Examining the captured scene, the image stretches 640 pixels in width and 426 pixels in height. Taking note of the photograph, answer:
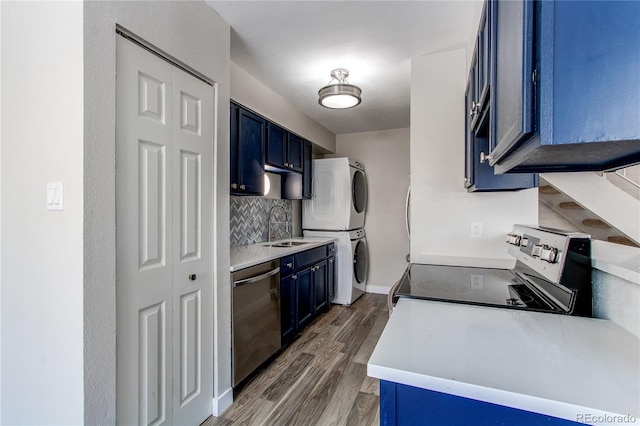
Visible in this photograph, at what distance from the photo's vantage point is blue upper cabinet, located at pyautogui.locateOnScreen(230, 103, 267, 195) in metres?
2.43

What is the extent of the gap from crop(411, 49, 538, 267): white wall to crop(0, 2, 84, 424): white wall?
76.2 inches

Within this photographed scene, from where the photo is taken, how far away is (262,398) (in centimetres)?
205

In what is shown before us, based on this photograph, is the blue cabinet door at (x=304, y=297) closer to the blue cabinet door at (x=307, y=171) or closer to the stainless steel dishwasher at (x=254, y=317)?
the stainless steel dishwasher at (x=254, y=317)

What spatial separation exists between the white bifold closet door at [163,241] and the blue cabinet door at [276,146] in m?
1.08

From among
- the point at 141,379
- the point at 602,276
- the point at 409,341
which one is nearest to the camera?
the point at 409,341

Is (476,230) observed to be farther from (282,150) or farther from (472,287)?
(282,150)

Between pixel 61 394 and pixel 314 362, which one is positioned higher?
pixel 61 394

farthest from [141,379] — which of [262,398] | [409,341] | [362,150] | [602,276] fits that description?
[362,150]

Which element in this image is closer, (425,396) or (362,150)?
(425,396)

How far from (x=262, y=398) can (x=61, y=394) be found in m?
1.16

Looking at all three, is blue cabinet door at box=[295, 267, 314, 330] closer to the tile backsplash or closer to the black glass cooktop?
the tile backsplash

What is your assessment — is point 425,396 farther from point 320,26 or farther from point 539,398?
point 320,26

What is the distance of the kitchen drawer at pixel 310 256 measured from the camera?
2.95 m

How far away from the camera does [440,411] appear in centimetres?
76
